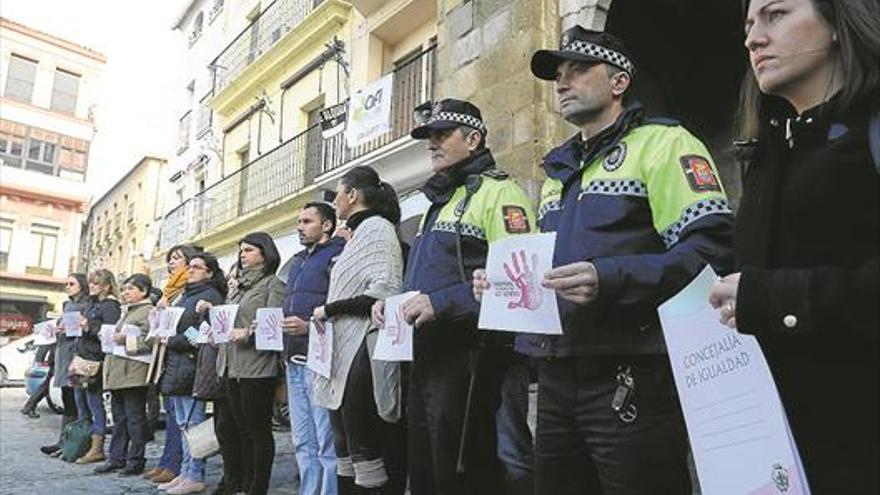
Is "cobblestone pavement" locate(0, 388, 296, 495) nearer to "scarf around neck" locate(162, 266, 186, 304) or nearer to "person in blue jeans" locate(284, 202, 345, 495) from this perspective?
"person in blue jeans" locate(284, 202, 345, 495)

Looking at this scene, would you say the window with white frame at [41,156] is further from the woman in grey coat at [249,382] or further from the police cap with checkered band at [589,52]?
the police cap with checkered band at [589,52]

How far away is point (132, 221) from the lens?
2906 cm

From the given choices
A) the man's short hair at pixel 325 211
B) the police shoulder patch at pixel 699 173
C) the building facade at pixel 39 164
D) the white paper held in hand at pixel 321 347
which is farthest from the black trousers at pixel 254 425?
the building facade at pixel 39 164

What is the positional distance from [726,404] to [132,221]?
30.8 m

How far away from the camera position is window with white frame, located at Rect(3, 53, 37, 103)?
1303 inches

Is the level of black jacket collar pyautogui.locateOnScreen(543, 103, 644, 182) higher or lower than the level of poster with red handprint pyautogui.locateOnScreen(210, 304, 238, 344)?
higher

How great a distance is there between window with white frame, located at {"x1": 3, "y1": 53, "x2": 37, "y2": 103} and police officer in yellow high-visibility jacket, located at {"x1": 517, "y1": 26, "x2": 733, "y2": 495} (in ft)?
124

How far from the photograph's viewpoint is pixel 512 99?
4773 mm

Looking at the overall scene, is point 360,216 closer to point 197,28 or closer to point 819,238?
point 819,238

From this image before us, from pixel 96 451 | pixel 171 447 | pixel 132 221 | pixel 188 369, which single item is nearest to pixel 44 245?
pixel 132 221

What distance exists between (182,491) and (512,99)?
3.71m

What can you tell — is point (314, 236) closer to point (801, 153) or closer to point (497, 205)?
point (497, 205)

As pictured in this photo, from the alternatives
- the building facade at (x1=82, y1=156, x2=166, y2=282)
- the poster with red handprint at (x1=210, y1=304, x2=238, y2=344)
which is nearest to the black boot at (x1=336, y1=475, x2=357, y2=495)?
the poster with red handprint at (x1=210, y1=304, x2=238, y2=344)

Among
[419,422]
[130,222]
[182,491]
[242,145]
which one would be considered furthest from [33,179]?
[419,422]
